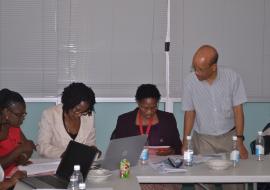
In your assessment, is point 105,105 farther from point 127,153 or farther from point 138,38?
point 127,153

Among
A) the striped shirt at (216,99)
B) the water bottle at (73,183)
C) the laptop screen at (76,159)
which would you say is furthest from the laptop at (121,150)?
the striped shirt at (216,99)

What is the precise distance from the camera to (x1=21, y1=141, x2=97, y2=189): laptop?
2.93 metres

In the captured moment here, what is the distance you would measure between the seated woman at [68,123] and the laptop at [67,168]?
2.42 feet

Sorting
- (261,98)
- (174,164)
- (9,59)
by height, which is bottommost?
(174,164)

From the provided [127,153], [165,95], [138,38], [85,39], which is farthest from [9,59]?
Result: [127,153]

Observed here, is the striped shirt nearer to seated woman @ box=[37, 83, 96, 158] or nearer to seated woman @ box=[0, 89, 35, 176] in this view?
seated woman @ box=[37, 83, 96, 158]

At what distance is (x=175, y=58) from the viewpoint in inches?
208

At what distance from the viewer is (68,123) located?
13.6ft

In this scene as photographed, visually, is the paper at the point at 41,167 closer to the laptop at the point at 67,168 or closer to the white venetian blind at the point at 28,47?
the laptop at the point at 67,168

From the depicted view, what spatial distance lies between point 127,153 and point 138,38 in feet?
6.81

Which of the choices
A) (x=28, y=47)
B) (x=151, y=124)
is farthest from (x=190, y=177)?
(x=28, y=47)

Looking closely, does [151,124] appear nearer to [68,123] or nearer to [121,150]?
[68,123]

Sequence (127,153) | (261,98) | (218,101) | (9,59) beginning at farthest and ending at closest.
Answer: (261,98) → (9,59) → (218,101) → (127,153)

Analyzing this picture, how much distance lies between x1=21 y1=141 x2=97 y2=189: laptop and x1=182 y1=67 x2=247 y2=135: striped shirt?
1.40m
